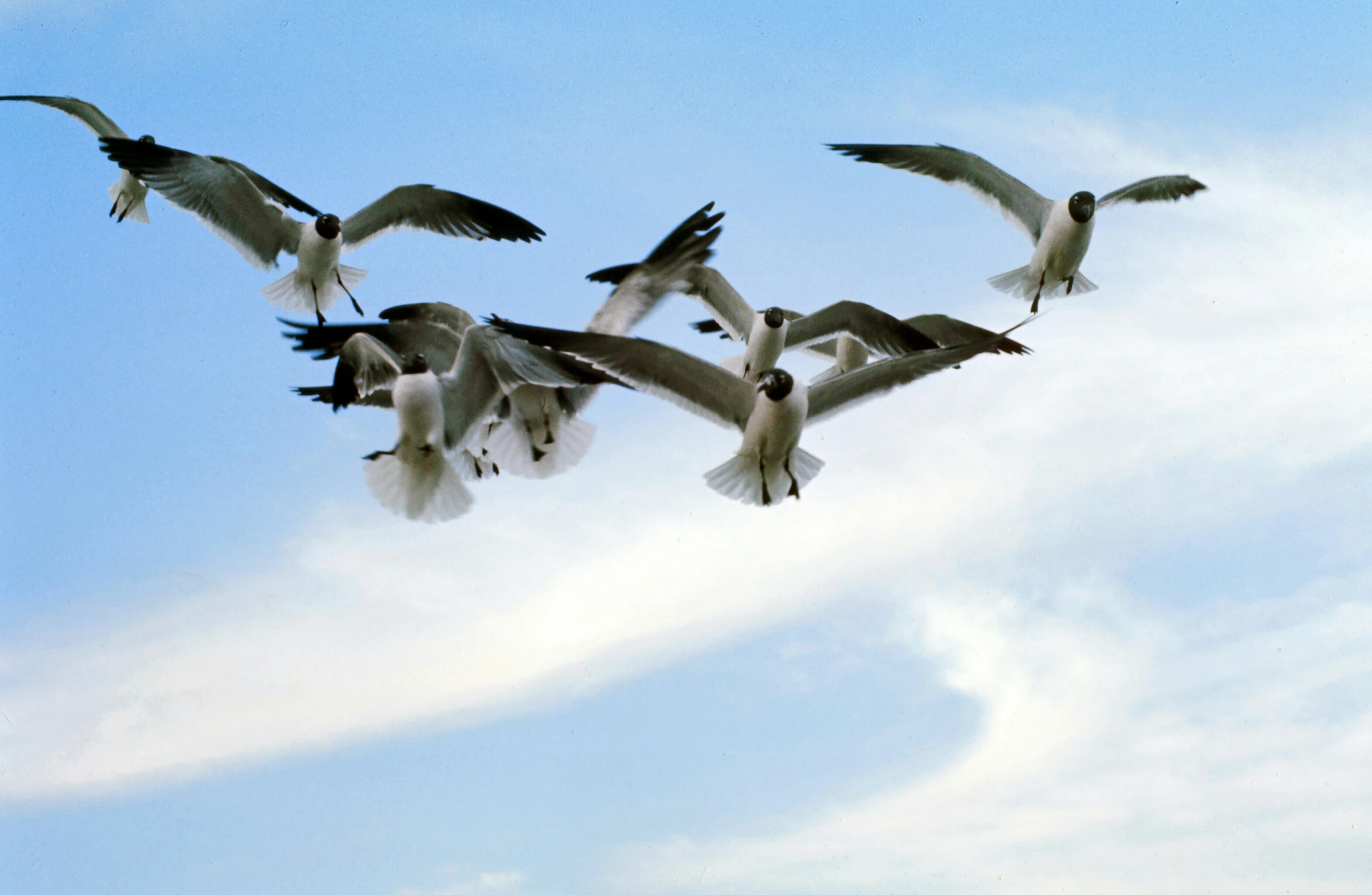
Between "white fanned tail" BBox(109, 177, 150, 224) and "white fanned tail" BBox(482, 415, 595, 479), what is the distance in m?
2.87

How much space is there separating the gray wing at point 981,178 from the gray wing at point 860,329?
77cm

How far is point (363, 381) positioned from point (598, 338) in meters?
1.09

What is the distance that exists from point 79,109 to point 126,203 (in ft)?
1.89

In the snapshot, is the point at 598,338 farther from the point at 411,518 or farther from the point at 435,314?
the point at 435,314

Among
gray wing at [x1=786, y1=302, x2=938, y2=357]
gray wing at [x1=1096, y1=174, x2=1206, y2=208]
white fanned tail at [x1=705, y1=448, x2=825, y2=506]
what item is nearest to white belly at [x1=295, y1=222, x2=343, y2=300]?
gray wing at [x1=786, y1=302, x2=938, y2=357]

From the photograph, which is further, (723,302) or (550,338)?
(723,302)

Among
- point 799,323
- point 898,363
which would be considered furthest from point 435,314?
point 898,363

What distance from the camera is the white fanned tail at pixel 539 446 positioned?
597 cm

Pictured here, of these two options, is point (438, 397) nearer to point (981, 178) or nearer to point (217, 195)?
point (217, 195)

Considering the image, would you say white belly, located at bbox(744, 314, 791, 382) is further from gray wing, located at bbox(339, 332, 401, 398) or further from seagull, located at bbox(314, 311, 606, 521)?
gray wing, located at bbox(339, 332, 401, 398)

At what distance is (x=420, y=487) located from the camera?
5059 mm

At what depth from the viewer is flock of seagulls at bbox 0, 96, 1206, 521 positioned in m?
5.12

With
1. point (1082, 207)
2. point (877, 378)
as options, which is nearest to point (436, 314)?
point (877, 378)

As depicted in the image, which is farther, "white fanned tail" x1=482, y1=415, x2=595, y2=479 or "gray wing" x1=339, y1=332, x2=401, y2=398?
"white fanned tail" x1=482, y1=415, x2=595, y2=479
